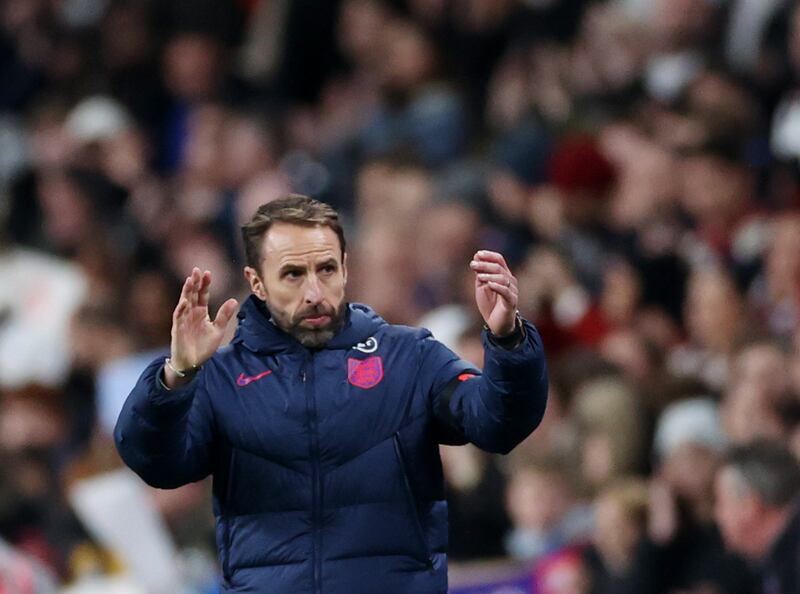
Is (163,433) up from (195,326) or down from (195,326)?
down

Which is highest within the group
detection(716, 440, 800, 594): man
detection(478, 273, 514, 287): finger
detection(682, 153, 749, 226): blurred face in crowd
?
detection(682, 153, 749, 226): blurred face in crowd

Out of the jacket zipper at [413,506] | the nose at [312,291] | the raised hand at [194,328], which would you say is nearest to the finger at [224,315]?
the raised hand at [194,328]

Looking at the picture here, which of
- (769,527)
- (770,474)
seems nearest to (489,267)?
(770,474)

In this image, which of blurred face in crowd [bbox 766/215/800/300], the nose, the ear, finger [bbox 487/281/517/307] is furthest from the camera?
blurred face in crowd [bbox 766/215/800/300]

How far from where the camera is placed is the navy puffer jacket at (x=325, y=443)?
492cm

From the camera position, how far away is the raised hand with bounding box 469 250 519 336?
4805mm

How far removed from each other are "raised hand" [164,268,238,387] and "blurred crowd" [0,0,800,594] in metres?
2.42

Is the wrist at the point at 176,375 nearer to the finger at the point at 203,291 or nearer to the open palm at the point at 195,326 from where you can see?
the open palm at the point at 195,326

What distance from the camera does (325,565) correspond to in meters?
4.98

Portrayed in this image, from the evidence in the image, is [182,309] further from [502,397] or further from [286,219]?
[502,397]

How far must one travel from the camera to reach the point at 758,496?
271 inches

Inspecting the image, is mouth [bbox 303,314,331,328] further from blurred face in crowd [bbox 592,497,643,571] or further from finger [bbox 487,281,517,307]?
blurred face in crowd [bbox 592,497,643,571]

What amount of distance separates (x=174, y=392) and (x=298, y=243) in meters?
0.51

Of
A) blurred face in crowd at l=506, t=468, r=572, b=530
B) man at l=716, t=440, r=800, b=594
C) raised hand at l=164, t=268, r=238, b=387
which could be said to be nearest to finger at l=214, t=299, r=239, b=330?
raised hand at l=164, t=268, r=238, b=387
